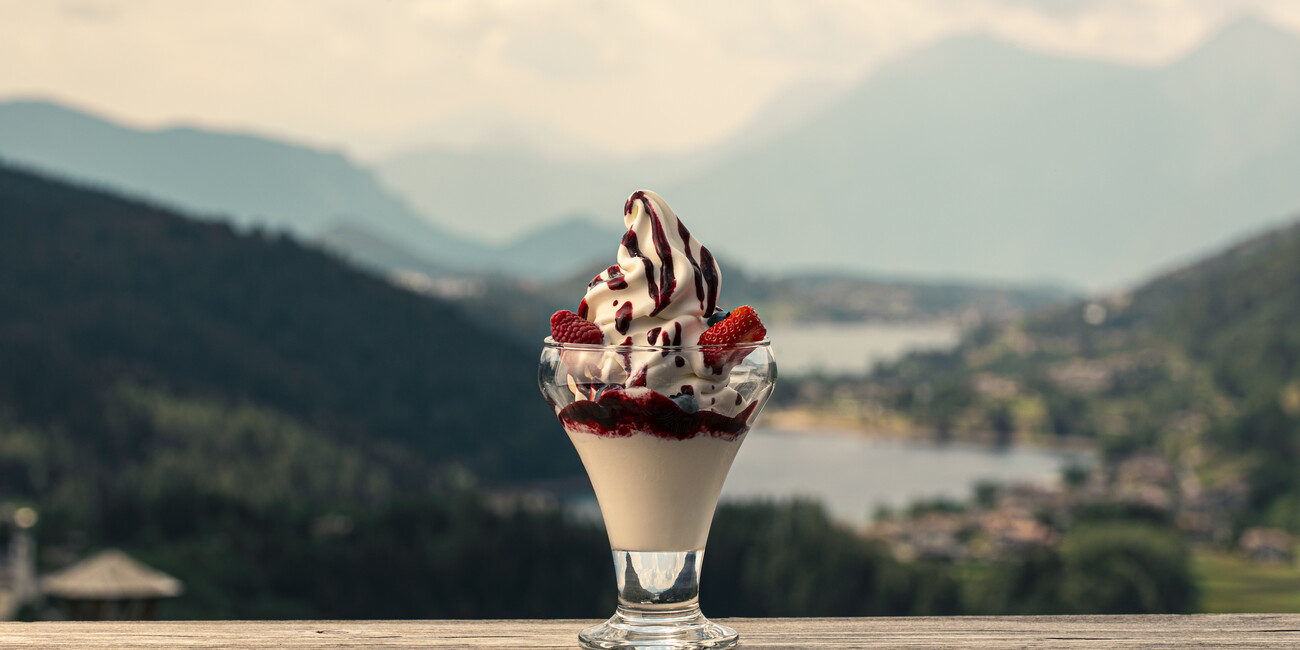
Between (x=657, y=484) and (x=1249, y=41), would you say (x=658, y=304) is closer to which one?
(x=657, y=484)

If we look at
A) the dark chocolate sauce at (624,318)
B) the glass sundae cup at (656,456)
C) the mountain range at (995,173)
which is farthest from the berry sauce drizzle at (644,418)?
the mountain range at (995,173)

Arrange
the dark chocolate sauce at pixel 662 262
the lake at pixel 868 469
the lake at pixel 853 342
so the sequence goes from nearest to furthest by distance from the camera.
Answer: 1. the dark chocolate sauce at pixel 662 262
2. the lake at pixel 868 469
3. the lake at pixel 853 342

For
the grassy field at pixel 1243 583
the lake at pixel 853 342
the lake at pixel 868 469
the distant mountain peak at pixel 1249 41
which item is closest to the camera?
the grassy field at pixel 1243 583

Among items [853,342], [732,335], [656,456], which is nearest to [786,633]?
[656,456]

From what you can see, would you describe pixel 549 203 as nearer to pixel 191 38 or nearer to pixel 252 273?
pixel 191 38

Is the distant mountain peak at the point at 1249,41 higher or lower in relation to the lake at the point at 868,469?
higher

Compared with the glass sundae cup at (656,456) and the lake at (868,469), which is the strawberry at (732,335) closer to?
the glass sundae cup at (656,456)
